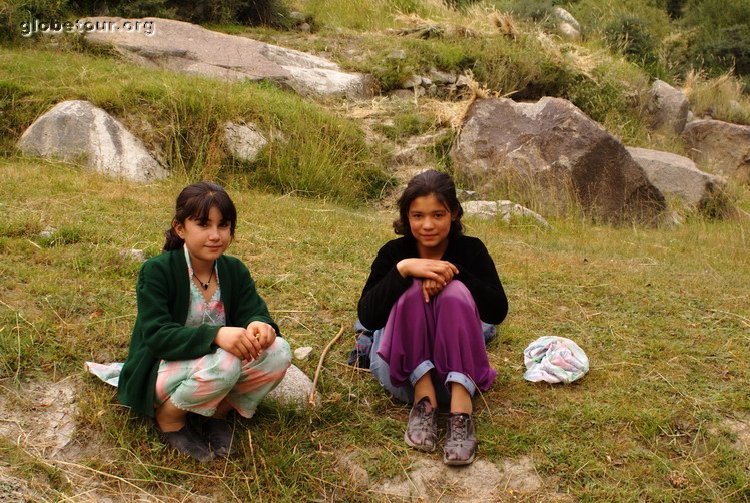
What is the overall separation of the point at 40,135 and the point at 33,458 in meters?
5.04

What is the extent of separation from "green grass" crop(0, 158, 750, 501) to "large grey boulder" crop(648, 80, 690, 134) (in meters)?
7.84

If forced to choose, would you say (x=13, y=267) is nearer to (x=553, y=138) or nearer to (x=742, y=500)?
(x=742, y=500)

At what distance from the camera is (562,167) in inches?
356

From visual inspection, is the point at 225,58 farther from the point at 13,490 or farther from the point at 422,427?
the point at 13,490

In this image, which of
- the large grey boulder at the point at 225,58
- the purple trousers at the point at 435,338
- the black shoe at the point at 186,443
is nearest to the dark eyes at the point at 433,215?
→ the purple trousers at the point at 435,338

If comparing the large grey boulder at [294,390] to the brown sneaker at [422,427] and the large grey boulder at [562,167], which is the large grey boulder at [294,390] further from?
the large grey boulder at [562,167]

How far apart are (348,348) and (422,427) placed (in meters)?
0.89

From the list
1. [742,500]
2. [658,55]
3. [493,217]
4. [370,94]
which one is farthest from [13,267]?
[658,55]

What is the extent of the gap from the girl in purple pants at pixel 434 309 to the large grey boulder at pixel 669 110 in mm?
11530

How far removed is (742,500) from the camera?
3.20m

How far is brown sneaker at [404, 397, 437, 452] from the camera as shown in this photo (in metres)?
3.38

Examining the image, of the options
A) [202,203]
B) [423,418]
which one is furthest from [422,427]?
[202,203]

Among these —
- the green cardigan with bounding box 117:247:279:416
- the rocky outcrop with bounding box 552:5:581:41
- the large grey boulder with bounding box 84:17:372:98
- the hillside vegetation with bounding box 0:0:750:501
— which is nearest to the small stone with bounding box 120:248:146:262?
the hillside vegetation with bounding box 0:0:750:501

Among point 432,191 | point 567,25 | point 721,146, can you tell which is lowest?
point 432,191
